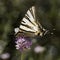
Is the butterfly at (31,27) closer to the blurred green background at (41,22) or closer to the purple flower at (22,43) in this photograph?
the purple flower at (22,43)

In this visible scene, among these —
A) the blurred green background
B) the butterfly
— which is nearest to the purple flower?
the butterfly

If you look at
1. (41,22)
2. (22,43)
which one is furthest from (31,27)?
(41,22)

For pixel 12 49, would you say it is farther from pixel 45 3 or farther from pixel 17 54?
pixel 45 3

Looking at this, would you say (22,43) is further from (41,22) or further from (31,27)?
(41,22)

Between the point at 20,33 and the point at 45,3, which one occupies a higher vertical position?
the point at 45,3

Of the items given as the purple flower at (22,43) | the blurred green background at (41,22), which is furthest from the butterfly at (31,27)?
the blurred green background at (41,22)

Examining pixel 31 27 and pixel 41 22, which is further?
pixel 41 22

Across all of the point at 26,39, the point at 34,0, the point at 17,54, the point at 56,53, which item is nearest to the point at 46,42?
the point at 56,53

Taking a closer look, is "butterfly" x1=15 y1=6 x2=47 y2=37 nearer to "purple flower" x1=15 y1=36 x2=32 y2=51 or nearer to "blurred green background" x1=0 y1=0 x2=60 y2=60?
"purple flower" x1=15 y1=36 x2=32 y2=51
